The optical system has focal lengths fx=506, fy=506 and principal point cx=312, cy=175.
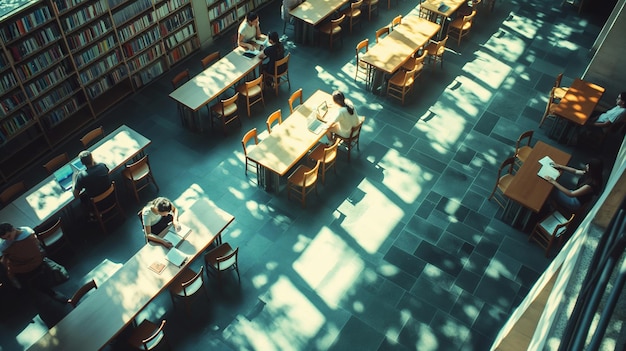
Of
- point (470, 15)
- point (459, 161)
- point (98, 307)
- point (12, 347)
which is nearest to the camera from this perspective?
point (98, 307)

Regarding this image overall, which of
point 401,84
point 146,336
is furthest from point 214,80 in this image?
point 146,336

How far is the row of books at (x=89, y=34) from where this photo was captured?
8.13 metres

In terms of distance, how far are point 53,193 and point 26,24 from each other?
2.55 meters

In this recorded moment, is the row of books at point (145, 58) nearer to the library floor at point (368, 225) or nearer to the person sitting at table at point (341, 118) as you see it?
the library floor at point (368, 225)

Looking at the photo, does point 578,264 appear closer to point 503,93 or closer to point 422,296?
point 422,296

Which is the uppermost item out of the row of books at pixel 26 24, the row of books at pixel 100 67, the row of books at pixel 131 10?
the row of books at pixel 26 24

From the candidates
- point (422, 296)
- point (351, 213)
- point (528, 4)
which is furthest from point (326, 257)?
point (528, 4)

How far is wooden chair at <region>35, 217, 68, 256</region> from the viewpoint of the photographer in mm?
6605

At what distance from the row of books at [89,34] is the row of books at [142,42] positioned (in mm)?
566

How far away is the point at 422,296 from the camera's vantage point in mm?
6738

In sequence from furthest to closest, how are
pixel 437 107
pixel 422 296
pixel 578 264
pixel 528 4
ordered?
1. pixel 528 4
2. pixel 437 107
3. pixel 422 296
4. pixel 578 264

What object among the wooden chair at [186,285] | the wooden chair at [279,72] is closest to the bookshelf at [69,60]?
the wooden chair at [279,72]

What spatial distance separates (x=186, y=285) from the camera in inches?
236

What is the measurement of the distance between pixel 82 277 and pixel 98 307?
134cm
